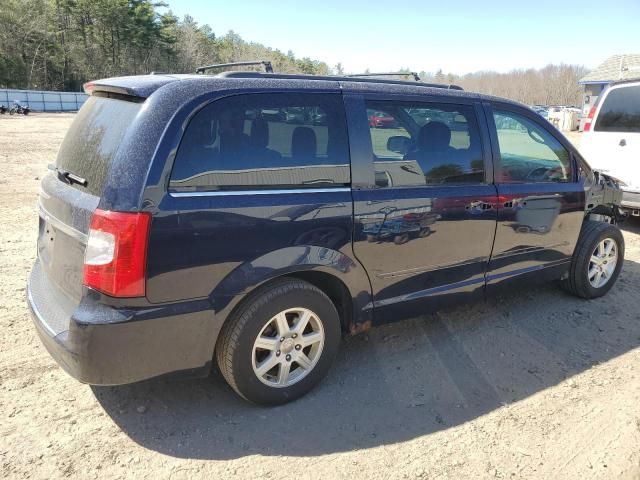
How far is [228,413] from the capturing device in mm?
2898

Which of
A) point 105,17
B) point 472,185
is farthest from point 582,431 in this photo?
point 105,17

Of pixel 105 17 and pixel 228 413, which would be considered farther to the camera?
pixel 105 17

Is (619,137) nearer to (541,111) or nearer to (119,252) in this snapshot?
(119,252)

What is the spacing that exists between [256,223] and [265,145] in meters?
0.43

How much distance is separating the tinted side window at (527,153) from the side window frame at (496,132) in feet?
0.06

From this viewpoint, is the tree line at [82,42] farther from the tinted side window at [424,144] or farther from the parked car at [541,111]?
the tinted side window at [424,144]

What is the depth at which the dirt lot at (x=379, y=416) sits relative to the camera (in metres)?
2.53

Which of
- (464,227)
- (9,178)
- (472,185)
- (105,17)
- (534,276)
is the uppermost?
(105,17)

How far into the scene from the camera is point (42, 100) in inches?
1623

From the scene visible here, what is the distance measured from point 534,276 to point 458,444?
196 cm

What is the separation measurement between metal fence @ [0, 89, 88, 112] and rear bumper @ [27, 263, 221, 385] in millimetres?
40886

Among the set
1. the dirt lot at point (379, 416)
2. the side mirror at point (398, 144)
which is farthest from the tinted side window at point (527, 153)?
the dirt lot at point (379, 416)

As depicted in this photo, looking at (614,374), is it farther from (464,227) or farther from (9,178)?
(9,178)

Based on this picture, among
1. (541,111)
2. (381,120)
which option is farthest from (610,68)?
(381,120)
